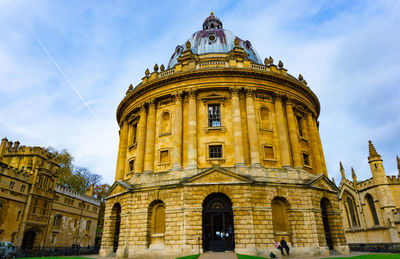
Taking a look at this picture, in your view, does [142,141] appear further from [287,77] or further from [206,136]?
[287,77]

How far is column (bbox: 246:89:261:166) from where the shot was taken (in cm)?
2260

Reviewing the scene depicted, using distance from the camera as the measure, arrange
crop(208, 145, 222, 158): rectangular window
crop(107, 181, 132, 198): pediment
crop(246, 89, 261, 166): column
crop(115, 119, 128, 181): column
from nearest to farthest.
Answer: crop(246, 89, 261, 166): column, crop(208, 145, 222, 158): rectangular window, crop(107, 181, 132, 198): pediment, crop(115, 119, 128, 181): column

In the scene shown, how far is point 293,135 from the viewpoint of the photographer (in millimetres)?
25297

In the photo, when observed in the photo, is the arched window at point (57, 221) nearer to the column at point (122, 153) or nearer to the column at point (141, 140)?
the column at point (122, 153)

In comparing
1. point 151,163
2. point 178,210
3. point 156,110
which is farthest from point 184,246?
point 156,110

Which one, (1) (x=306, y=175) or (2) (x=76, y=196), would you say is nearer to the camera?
(1) (x=306, y=175)

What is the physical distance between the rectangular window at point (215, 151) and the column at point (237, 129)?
149cm

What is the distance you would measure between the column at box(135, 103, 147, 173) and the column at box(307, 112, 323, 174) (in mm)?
17175

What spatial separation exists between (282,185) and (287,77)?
11.1 metres

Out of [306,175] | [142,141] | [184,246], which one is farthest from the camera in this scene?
[142,141]

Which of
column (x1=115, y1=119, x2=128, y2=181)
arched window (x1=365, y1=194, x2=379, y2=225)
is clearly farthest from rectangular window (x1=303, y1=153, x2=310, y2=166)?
arched window (x1=365, y1=194, x2=379, y2=225)

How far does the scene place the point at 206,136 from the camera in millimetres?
24078

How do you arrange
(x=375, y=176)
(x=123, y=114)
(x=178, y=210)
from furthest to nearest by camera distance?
(x=375, y=176) < (x=123, y=114) < (x=178, y=210)

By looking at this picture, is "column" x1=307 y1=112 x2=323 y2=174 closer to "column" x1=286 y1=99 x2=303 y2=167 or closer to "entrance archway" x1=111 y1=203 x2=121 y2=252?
"column" x1=286 y1=99 x2=303 y2=167
